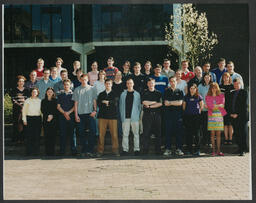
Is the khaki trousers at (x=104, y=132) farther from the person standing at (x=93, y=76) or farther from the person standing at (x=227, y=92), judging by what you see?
the person standing at (x=227, y=92)

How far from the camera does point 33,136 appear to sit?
9461 mm

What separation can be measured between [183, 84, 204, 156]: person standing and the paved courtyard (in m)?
0.56

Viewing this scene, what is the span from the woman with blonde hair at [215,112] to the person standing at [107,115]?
239 cm

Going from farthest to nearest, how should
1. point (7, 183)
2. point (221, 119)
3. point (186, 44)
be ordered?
point (186, 44), point (221, 119), point (7, 183)

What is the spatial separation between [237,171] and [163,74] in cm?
360

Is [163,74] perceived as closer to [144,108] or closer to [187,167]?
[144,108]

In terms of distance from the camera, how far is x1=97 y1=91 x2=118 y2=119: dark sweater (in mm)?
9352

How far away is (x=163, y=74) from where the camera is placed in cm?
995

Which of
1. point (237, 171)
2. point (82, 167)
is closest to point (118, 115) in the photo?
point (82, 167)

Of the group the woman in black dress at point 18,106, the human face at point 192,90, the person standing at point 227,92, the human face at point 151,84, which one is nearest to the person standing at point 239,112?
the person standing at point 227,92

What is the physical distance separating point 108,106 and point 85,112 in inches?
24.3

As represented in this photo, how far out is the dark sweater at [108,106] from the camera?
30.7 ft

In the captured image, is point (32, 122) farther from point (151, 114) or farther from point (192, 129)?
point (192, 129)

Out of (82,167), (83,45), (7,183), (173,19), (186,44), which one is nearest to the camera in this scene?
(7,183)
